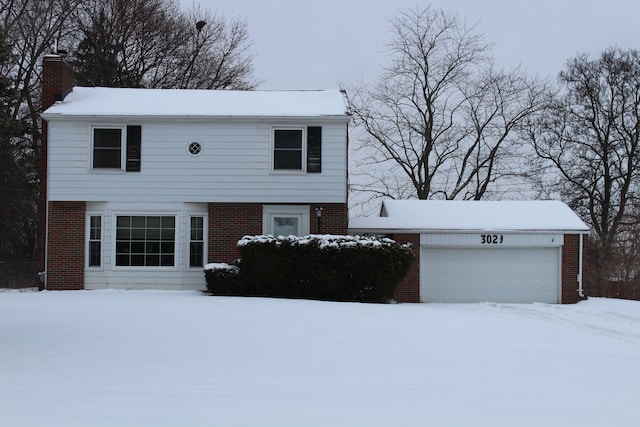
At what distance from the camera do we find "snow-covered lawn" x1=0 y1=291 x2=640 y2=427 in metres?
6.31

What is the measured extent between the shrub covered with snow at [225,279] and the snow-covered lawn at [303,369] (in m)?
4.53

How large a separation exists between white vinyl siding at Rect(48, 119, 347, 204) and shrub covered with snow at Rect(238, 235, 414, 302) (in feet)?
7.89

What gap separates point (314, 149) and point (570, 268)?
8557 millimetres

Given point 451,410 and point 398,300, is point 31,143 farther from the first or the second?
point 451,410

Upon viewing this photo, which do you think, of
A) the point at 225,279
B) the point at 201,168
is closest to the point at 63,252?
the point at 201,168

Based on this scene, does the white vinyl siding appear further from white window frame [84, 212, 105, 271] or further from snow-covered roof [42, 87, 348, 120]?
white window frame [84, 212, 105, 271]

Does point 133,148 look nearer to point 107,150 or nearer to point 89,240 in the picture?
point 107,150

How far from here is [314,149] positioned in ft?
67.4

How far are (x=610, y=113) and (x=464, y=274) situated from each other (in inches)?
741

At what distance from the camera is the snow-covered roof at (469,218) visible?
21.6m

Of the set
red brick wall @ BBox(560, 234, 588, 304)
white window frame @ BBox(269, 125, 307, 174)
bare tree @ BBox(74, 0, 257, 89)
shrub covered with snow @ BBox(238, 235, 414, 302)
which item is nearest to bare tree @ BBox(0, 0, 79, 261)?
bare tree @ BBox(74, 0, 257, 89)

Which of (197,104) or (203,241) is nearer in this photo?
(203,241)

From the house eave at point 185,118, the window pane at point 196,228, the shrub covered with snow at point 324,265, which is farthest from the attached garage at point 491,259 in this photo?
the window pane at point 196,228

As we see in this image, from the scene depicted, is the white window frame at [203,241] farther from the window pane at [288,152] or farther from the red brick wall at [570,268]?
the red brick wall at [570,268]
